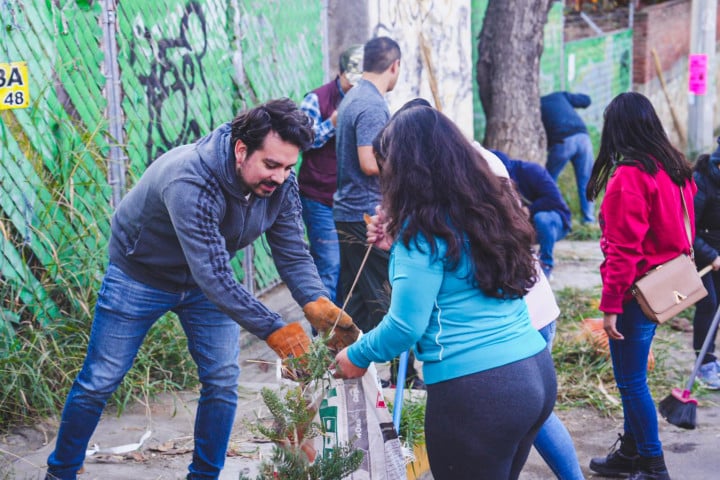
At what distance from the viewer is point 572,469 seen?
3.96 m

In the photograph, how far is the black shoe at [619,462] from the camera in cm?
490

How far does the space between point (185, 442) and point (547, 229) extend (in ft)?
12.6

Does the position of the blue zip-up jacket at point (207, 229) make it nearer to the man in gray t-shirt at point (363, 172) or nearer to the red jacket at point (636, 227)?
the red jacket at point (636, 227)

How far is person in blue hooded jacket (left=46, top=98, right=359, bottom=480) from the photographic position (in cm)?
348

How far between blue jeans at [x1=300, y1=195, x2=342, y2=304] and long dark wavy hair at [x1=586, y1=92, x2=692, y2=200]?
2.42 m

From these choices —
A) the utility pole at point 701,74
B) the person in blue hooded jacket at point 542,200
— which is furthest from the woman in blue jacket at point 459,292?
the utility pole at point 701,74

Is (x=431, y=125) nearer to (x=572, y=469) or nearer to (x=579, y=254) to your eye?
(x=572, y=469)

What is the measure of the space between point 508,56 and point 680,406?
624 centimetres

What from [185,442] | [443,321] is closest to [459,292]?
[443,321]

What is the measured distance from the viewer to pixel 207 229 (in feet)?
11.3

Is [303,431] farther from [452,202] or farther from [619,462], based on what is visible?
[619,462]

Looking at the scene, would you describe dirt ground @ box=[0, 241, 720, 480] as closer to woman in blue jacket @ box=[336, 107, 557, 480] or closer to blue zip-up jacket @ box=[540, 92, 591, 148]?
woman in blue jacket @ box=[336, 107, 557, 480]

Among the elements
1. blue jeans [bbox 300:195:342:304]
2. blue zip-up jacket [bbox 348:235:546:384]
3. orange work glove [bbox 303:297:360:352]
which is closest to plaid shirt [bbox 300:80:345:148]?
blue jeans [bbox 300:195:342:304]

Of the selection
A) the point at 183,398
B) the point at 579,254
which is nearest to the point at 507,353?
the point at 183,398
